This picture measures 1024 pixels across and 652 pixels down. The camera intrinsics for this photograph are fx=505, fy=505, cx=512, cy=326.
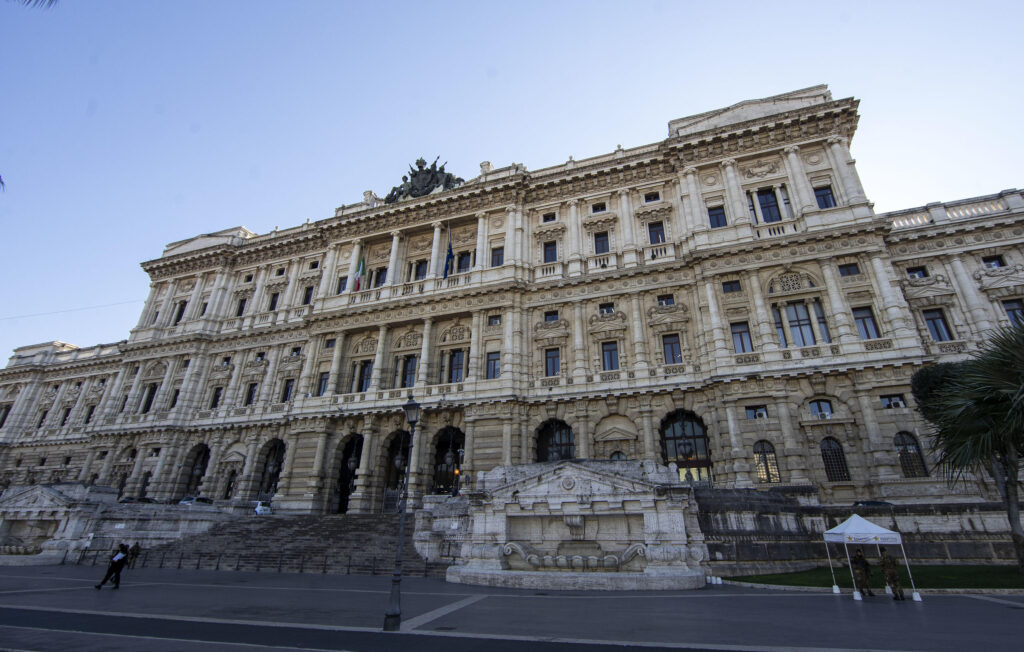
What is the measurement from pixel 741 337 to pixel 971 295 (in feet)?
36.5

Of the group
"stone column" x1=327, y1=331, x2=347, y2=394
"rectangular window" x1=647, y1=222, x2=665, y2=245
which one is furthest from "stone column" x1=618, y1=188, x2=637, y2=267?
"stone column" x1=327, y1=331, x2=347, y2=394

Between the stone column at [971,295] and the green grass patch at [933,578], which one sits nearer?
the green grass patch at [933,578]

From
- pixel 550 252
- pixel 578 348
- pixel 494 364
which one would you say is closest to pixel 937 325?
pixel 578 348

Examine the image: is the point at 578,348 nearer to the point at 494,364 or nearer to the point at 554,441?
the point at 494,364

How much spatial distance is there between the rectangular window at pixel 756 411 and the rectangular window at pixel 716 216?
10.8 m

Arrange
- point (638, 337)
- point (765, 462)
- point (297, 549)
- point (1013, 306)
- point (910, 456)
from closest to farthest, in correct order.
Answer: point (910, 456), point (297, 549), point (765, 462), point (1013, 306), point (638, 337)

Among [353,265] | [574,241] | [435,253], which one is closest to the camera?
[574,241]

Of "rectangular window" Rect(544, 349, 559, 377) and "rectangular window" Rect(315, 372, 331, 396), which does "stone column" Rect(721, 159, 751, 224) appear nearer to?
"rectangular window" Rect(544, 349, 559, 377)

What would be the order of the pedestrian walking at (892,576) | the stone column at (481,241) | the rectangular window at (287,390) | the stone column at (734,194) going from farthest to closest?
the rectangular window at (287,390)
the stone column at (481,241)
the stone column at (734,194)
the pedestrian walking at (892,576)

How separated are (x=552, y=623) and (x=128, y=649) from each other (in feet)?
21.1

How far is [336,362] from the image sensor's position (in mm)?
32812

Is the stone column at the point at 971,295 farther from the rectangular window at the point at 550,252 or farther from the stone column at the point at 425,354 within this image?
the stone column at the point at 425,354

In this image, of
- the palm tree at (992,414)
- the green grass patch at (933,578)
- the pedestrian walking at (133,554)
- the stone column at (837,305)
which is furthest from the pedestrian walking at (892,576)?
the pedestrian walking at (133,554)

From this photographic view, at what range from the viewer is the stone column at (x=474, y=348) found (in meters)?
29.1
